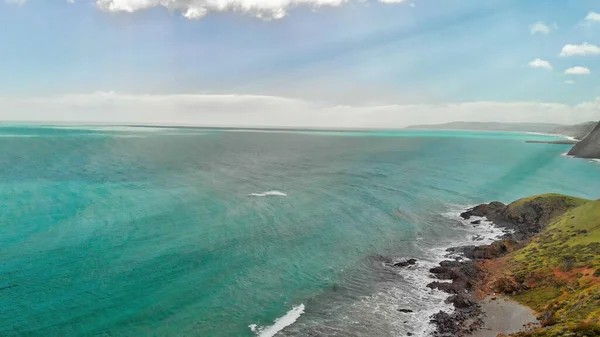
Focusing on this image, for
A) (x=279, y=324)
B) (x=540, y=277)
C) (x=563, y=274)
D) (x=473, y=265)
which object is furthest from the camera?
(x=473, y=265)

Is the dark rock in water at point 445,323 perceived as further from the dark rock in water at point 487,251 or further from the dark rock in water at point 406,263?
the dark rock in water at point 487,251

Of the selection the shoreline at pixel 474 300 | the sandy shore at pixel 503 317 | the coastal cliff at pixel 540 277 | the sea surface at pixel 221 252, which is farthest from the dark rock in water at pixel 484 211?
the sandy shore at pixel 503 317

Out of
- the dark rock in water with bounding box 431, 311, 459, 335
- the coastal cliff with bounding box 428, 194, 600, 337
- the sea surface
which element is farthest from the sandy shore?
the sea surface

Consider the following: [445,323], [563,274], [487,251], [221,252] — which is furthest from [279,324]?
[487,251]

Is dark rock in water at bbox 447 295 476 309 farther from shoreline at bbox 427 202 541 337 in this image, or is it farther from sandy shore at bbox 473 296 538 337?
sandy shore at bbox 473 296 538 337

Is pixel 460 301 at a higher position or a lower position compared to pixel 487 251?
lower

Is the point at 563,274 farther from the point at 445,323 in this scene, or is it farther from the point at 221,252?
the point at 221,252

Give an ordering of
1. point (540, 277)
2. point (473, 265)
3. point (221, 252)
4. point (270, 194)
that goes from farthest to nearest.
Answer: point (270, 194) < point (221, 252) < point (473, 265) < point (540, 277)

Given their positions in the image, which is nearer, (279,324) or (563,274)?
(279,324)

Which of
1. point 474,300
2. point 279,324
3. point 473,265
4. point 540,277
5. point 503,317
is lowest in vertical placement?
point 279,324
